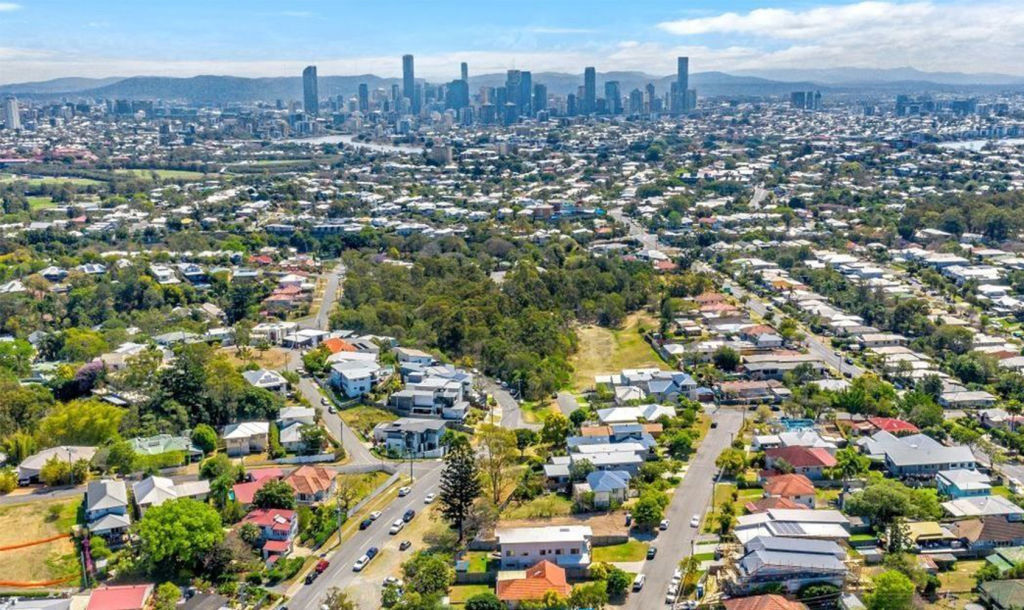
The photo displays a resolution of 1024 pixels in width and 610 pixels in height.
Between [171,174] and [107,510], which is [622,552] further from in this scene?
[171,174]

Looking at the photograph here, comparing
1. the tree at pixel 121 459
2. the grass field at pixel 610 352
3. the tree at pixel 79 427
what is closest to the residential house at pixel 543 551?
the tree at pixel 121 459

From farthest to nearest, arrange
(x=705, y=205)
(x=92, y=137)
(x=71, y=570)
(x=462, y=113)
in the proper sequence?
1. (x=462, y=113)
2. (x=92, y=137)
3. (x=705, y=205)
4. (x=71, y=570)

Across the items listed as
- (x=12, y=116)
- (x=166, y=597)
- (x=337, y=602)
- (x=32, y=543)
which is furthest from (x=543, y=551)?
(x=12, y=116)

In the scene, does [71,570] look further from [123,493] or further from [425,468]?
[425,468]

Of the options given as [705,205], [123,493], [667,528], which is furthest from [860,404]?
[705,205]

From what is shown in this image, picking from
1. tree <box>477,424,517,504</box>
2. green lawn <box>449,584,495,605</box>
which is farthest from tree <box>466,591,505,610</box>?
tree <box>477,424,517,504</box>
